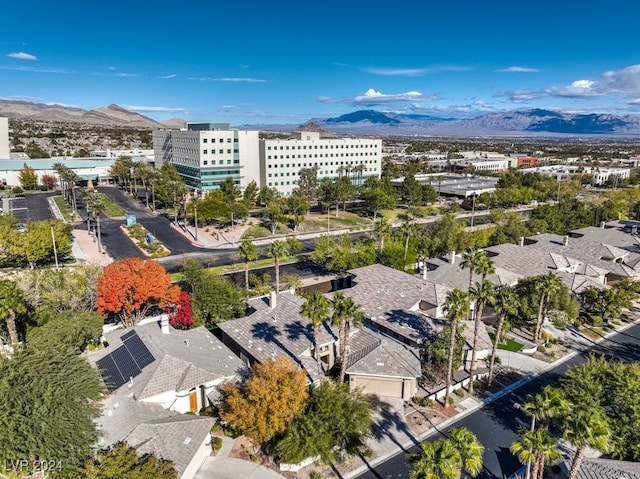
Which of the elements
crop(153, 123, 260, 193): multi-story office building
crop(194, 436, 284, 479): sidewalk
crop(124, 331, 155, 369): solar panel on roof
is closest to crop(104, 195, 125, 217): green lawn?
crop(153, 123, 260, 193): multi-story office building

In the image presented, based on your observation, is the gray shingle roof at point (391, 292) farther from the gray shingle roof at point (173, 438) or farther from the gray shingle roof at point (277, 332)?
the gray shingle roof at point (173, 438)

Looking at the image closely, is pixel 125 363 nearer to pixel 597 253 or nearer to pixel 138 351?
pixel 138 351

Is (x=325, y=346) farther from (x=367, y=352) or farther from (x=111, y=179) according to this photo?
(x=111, y=179)

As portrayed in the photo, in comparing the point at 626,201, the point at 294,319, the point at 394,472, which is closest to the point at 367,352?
the point at 294,319

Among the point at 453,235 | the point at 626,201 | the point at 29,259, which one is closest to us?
the point at 29,259

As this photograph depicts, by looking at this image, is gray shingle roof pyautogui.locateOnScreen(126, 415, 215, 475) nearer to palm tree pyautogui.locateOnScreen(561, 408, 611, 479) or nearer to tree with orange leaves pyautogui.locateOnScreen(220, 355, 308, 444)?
tree with orange leaves pyautogui.locateOnScreen(220, 355, 308, 444)

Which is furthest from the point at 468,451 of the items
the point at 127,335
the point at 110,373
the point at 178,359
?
Result: the point at 127,335
